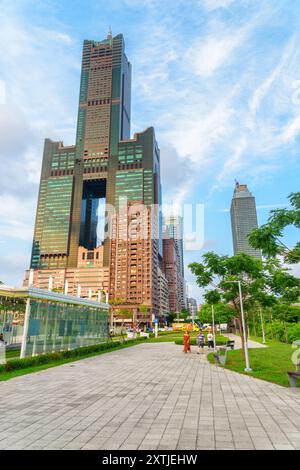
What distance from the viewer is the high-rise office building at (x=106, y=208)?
5684 inches

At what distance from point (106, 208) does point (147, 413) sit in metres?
163

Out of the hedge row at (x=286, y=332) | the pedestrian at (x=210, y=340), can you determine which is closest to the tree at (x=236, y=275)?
the pedestrian at (x=210, y=340)

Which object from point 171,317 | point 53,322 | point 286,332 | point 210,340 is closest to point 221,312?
point 286,332

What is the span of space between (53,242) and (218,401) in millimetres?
170033

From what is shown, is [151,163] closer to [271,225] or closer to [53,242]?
[53,242]

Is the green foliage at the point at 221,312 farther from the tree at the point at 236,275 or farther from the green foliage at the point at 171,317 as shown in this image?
the green foliage at the point at 171,317

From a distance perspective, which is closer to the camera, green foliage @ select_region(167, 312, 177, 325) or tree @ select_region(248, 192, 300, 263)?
tree @ select_region(248, 192, 300, 263)

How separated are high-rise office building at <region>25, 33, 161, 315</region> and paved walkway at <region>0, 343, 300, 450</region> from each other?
407ft

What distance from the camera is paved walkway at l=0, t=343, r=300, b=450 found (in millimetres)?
5750

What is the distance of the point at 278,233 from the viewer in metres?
10.9

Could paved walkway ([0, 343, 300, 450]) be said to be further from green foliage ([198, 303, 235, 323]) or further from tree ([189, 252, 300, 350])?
green foliage ([198, 303, 235, 323])

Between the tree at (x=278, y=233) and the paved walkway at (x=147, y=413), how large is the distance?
470 centimetres

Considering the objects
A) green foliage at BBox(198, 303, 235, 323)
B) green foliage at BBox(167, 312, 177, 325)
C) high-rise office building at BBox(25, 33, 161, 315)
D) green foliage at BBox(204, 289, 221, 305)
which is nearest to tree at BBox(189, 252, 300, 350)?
green foliage at BBox(204, 289, 221, 305)
